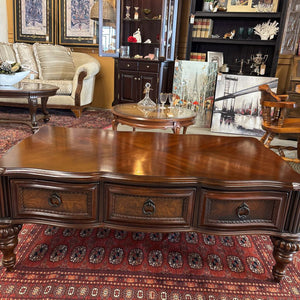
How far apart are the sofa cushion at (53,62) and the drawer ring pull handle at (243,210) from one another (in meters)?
4.71

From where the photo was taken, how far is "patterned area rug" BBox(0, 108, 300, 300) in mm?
1338

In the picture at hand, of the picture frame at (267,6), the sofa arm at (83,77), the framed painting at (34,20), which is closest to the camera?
the picture frame at (267,6)

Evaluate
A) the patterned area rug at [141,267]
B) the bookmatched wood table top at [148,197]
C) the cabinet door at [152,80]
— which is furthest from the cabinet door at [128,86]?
the bookmatched wood table top at [148,197]

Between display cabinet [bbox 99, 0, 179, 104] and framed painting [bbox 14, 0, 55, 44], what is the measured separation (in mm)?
1443

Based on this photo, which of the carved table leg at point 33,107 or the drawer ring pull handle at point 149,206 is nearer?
the drawer ring pull handle at point 149,206

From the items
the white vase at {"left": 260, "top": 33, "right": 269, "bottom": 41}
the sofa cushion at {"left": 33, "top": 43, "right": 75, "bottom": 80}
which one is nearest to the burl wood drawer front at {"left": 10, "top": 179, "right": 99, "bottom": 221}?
the white vase at {"left": 260, "top": 33, "right": 269, "bottom": 41}

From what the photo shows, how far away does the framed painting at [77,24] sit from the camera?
18.0 feet

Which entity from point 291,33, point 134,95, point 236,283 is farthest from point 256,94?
point 236,283

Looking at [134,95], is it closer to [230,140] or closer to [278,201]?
[230,140]

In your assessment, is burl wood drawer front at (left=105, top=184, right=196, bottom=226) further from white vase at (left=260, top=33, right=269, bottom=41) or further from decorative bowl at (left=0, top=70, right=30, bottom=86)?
white vase at (left=260, top=33, right=269, bottom=41)

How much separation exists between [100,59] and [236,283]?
5049 mm

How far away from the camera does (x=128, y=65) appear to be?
16.4 ft

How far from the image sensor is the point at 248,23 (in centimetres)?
456

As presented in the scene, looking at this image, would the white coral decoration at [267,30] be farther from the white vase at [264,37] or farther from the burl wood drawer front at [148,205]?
the burl wood drawer front at [148,205]
